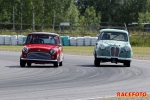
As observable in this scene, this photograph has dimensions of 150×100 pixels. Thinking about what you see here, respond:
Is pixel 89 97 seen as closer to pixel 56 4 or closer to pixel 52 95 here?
pixel 52 95

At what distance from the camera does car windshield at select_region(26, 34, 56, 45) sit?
25.4 meters

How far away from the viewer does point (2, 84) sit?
1634 centimetres

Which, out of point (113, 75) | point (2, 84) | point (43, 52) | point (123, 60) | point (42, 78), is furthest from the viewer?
point (123, 60)

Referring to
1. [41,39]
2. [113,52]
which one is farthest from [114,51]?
[41,39]

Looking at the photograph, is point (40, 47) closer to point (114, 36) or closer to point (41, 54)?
point (41, 54)

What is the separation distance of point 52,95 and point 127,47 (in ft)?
40.4

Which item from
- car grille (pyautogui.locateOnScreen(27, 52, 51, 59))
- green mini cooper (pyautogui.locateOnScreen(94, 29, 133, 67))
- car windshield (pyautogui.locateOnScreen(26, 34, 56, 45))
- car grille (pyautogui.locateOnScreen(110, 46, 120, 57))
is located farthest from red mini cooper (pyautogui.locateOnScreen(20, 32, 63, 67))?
car grille (pyautogui.locateOnScreen(110, 46, 120, 57))

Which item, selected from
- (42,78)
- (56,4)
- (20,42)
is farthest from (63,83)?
(56,4)

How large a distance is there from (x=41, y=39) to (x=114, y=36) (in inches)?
157

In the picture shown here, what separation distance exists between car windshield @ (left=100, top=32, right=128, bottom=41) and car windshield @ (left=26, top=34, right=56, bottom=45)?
2847 mm

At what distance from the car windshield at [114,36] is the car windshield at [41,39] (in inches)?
112

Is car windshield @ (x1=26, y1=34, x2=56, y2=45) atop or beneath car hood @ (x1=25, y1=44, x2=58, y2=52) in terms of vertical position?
atop

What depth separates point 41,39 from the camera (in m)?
25.5

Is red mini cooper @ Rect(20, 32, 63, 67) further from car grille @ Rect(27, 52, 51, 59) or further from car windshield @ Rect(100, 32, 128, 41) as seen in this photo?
car windshield @ Rect(100, 32, 128, 41)
